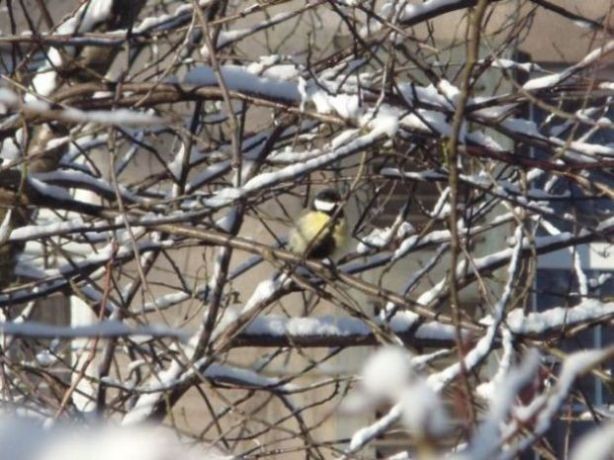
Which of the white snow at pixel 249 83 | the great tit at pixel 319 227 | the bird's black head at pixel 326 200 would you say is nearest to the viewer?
the white snow at pixel 249 83

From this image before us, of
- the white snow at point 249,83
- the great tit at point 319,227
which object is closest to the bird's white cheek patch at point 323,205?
the great tit at point 319,227

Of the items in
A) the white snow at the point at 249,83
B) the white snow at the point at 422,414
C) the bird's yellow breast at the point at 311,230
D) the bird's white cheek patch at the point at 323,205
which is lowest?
the white snow at the point at 422,414

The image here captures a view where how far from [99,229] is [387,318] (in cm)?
81

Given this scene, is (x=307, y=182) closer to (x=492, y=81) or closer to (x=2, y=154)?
(x=2, y=154)

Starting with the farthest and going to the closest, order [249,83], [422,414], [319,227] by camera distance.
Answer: [319,227] → [249,83] → [422,414]

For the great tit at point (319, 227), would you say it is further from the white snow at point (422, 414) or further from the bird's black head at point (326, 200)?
the white snow at point (422, 414)

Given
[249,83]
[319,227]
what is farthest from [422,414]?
[319,227]

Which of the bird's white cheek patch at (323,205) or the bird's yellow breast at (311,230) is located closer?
the bird's yellow breast at (311,230)

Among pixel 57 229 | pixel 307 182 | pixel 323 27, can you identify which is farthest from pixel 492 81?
pixel 57 229

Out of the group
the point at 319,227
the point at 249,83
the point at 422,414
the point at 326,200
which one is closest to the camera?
the point at 422,414

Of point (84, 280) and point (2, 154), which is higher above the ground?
point (2, 154)

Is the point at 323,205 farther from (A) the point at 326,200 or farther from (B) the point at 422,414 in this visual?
(B) the point at 422,414

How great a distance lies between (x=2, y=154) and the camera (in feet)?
14.4

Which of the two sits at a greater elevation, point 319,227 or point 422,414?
point 319,227
